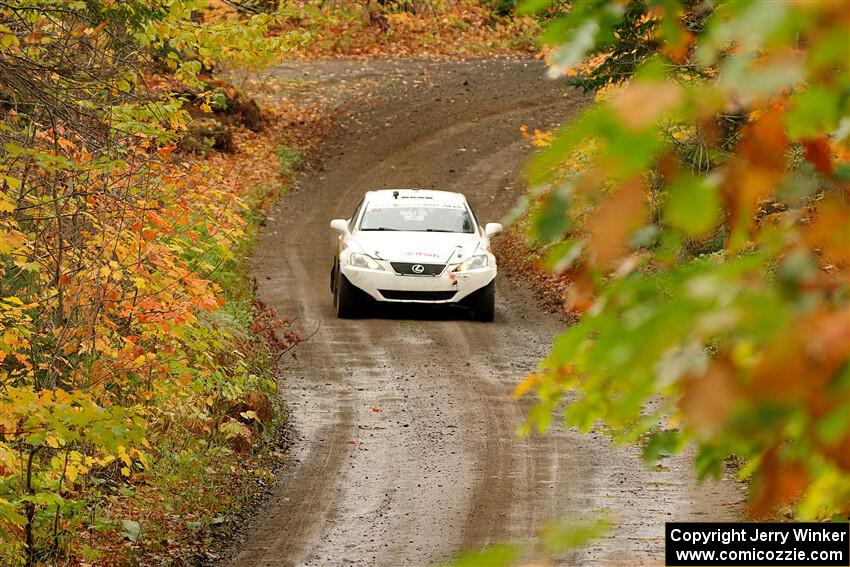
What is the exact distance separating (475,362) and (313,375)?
6.88 feet

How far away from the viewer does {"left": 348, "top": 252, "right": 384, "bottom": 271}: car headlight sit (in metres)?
15.1

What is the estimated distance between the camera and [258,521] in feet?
29.3

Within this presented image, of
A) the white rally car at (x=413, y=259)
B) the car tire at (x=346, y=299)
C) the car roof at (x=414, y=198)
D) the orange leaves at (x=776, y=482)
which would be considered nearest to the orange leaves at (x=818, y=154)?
the orange leaves at (x=776, y=482)

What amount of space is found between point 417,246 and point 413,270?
0.38m

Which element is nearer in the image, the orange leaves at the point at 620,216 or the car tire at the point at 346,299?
the orange leaves at the point at 620,216

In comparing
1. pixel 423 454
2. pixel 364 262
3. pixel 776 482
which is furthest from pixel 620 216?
pixel 364 262

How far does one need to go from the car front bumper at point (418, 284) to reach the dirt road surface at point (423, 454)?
464 mm

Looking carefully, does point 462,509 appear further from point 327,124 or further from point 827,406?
point 327,124

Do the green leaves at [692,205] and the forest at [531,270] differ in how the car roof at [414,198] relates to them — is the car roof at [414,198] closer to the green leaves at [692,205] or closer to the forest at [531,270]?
the forest at [531,270]

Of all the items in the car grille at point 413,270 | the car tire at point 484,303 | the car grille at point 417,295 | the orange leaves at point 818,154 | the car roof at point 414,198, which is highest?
the orange leaves at point 818,154

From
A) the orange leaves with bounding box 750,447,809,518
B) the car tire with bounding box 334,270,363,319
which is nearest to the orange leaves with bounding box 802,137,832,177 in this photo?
the orange leaves with bounding box 750,447,809,518

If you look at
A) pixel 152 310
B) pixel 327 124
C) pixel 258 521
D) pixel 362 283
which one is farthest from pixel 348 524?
pixel 327 124

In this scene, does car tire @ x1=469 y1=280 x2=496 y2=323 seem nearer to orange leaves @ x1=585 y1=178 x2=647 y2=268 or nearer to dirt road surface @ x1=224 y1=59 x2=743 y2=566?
dirt road surface @ x1=224 y1=59 x2=743 y2=566

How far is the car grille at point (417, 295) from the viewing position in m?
15.3
